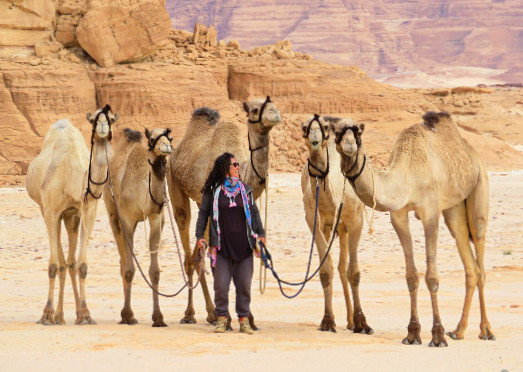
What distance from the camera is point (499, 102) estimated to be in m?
77.4

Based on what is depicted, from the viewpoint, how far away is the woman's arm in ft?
29.9

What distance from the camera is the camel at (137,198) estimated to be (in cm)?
1025

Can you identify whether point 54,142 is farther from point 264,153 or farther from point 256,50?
point 256,50

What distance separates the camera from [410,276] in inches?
360

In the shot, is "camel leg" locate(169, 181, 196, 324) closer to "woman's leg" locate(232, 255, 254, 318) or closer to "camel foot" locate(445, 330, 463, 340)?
"woman's leg" locate(232, 255, 254, 318)

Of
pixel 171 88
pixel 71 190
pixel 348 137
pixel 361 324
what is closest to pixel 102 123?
pixel 71 190

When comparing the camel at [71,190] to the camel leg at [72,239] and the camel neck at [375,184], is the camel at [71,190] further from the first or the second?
the camel neck at [375,184]

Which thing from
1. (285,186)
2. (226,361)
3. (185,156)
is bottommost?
(285,186)

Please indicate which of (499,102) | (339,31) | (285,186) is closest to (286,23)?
(339,31)

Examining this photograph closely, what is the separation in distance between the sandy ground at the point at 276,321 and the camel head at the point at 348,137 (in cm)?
178

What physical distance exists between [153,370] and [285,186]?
2813 centimetres

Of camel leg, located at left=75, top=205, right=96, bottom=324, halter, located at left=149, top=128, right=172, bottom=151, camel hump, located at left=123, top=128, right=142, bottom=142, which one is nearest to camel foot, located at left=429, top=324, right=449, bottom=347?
halter, located at left=149, top=128, right=172, bottom=151

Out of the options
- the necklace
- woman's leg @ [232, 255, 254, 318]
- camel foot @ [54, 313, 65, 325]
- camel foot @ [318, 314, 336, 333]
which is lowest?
camel foot @ [54, 313, 65, 325]

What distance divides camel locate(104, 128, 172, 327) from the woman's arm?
1047 mm
